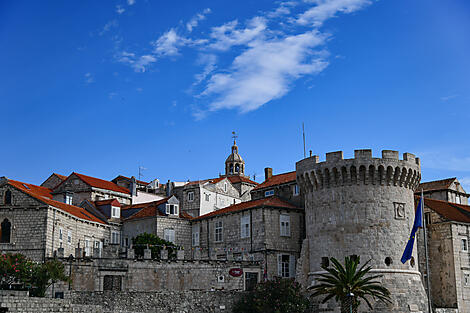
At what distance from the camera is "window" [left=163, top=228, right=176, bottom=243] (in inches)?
2386

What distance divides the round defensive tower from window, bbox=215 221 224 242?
32.9 ft

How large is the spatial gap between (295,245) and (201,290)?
1016cm

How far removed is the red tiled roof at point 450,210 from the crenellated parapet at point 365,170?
248 inches

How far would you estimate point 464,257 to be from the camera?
178 ft

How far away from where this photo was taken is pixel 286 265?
53.5m

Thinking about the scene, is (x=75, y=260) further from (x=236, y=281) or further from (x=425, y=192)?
(x=425, y=192)

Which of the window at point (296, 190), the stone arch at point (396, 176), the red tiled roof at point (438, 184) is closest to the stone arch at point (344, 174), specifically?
the stone arch at point (396, 176)

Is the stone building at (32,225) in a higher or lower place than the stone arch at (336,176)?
lower

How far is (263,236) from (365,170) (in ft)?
34.1

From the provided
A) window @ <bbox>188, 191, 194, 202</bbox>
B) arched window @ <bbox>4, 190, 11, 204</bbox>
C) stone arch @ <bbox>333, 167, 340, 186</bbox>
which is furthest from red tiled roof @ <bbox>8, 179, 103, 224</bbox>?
stone arch @ <bbox>333, 167, 340, 186</bbox>

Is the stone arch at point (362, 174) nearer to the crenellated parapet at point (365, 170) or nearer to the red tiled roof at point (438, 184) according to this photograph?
the crenellated parapet at point (365, 170)

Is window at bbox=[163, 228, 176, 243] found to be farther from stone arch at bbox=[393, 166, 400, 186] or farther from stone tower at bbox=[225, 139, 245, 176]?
stone tower at bbox=[225, 139, 245, 176]

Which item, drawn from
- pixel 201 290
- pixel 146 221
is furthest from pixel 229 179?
pixel 201 290

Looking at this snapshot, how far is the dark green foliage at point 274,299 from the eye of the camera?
46031 millimetres
